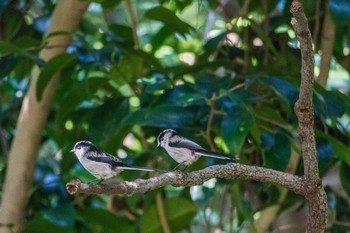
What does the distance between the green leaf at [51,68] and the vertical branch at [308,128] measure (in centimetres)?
72

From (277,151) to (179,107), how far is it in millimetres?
179

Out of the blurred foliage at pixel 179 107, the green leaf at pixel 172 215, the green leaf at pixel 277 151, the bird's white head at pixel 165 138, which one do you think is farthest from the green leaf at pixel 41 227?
the bird's white head at pixel 165 138

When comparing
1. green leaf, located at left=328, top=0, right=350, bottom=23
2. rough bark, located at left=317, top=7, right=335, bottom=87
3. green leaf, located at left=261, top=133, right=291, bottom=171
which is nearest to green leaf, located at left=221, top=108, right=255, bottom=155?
green leaf, located at left=261, top=133, right=291, bottom=171

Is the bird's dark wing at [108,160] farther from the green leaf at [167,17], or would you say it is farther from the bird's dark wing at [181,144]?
the green leaf at [167,17]

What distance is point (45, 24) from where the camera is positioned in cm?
186

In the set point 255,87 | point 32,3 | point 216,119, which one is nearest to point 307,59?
point 216,119

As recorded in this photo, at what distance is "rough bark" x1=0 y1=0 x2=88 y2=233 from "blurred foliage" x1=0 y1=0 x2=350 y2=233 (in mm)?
31

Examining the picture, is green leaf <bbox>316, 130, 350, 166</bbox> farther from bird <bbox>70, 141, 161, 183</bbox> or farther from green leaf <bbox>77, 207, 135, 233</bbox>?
bird <bbox>70, 141, 161, 183</bbox>

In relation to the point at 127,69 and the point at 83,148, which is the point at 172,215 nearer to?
the point at 127,69

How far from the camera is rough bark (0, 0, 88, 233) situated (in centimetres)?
161

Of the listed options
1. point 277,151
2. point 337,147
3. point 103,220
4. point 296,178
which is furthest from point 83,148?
point 103,220

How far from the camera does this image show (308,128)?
0.88 metres

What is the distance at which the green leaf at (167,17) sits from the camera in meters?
1.53

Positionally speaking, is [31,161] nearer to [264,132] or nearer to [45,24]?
[45,24]
